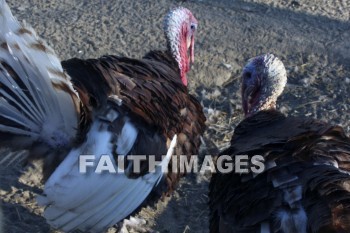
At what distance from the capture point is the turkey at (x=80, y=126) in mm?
2852

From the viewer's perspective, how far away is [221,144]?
13.9 ft

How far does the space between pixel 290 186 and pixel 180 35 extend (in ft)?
5.98

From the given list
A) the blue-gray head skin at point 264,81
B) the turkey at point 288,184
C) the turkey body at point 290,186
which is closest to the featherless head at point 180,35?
the blue-gray head skin at point 264,81

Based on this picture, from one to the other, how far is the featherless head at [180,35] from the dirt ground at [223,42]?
44 centimetres

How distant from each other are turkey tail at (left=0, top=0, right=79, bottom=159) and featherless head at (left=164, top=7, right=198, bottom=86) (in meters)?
1.17

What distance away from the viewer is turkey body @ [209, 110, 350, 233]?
7.87ft

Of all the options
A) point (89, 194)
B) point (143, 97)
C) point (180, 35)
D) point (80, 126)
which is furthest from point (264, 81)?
point (89, 194)

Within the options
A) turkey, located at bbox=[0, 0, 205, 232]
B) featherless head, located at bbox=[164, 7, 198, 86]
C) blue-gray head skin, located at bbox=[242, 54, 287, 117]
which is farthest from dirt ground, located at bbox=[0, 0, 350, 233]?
turkey, located at bbox=[0, 0, 205, 232]

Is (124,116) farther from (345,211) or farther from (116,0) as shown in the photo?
(116,0)

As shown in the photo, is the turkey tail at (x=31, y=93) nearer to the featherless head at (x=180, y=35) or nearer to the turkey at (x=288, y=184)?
the turkey at (x=288, y=184)

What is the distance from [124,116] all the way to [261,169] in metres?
0.70

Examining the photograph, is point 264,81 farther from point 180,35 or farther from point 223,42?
point 223,42

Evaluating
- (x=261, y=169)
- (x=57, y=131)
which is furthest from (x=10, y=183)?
(x=261, y=169)

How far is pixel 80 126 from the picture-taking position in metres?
2.97
